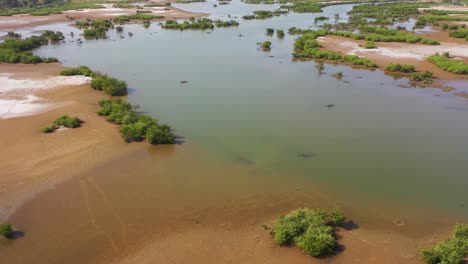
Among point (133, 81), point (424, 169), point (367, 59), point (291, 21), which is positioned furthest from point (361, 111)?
point (291, 21)

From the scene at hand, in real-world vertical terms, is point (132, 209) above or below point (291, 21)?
below

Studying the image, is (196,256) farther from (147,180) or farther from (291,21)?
(291,21)

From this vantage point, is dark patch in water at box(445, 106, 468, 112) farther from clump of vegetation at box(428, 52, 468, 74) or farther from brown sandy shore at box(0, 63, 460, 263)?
brown sandy shore at box(0, 63, 460, 263)

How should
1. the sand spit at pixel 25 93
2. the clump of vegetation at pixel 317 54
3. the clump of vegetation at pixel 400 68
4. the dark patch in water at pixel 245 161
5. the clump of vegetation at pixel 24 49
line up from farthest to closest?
the clump of vegetation at pixel 24 49 < the clump of vegetation at pixel 317 54 < the clump of vegetation at pixel 400 68 < the sand spit at pixel 25 93 < the dark patch in water at pixel 245 161

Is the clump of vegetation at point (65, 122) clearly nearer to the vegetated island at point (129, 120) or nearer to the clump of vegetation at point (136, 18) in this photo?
the vegetated island at point (129, 120)

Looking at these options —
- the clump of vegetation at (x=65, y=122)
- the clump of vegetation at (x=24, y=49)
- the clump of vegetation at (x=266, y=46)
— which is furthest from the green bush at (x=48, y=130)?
the clump of vegetation at (x=266, y=46)

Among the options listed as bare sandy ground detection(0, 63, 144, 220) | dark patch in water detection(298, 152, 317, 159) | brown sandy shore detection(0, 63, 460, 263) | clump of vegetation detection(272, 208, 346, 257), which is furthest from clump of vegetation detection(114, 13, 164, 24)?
clump of vegetation detection(272, 208, 346, 257)
